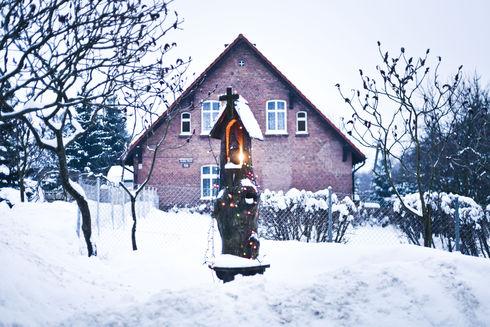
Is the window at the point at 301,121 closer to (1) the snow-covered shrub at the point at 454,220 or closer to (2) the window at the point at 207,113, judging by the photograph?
(2) the window at the point at 207,113

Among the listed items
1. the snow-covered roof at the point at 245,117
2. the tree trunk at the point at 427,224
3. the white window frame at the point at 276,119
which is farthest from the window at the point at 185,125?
the tree trunk at the point at 427,224

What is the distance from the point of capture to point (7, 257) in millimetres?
5109

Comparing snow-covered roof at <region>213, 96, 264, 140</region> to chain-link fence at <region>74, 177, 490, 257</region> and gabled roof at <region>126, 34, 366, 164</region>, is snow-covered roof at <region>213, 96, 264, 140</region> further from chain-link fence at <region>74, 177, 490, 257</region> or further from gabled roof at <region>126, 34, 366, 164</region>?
gabled roof at <region>126, 34, 366, 164</region>

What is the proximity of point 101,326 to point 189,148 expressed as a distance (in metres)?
15.4

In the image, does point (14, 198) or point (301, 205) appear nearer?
point (301, 205)

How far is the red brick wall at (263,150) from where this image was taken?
733 inches

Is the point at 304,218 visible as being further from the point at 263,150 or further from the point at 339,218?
the point at 263,150

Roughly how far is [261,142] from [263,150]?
490 mm

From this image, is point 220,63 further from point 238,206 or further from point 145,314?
point 145,314

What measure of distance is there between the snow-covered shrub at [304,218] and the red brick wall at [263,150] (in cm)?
817

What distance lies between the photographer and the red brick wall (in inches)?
733

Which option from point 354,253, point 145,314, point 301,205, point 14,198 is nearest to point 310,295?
point 145,314

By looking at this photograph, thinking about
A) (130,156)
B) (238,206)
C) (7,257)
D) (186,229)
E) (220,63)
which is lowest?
(186,229)

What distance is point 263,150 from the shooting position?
19.0 meters
